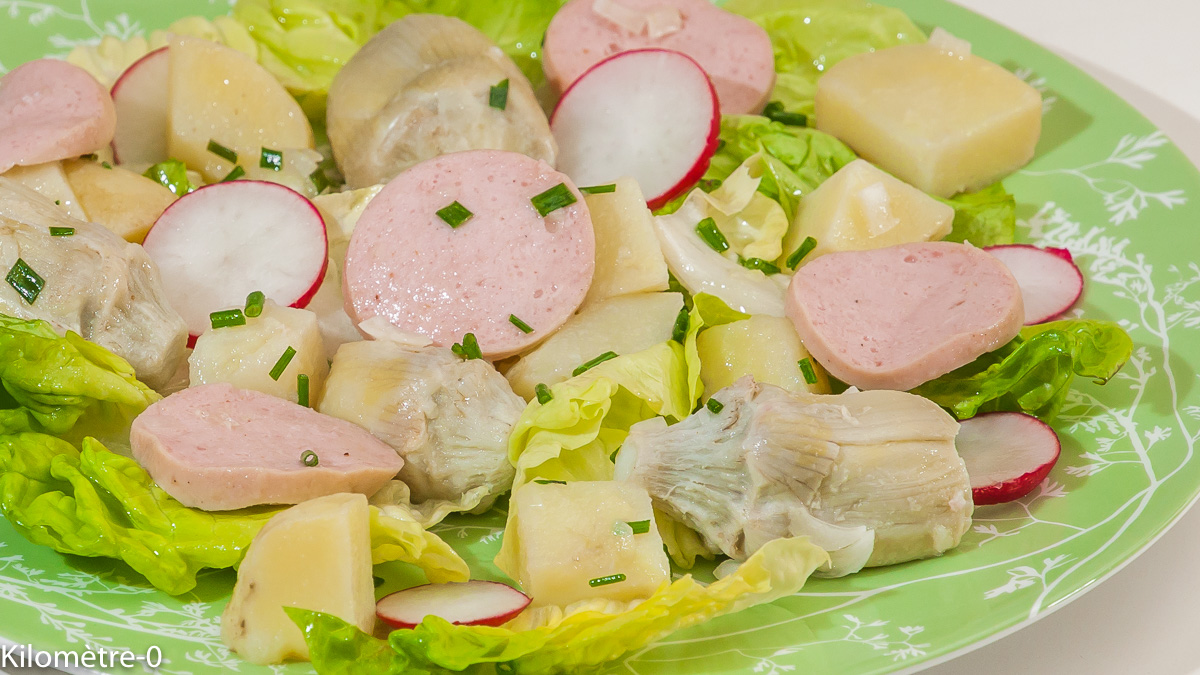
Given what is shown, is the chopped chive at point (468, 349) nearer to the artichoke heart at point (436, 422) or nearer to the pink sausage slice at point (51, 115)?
the artichoke heart at point (436, 422)

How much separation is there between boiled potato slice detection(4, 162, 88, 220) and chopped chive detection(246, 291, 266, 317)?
2.49 ft

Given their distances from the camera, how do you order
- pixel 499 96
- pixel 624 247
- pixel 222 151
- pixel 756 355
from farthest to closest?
pixel 222 151 → pixel 499 96 → pixel 624 247 → pixel 756 355

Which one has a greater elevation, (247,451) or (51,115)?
(51,115)

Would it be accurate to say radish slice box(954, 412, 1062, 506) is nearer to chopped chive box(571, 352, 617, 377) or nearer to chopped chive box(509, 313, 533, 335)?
chopped chive box(571, 352, 617, 377)

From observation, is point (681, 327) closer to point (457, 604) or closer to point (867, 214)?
point (867, 214)

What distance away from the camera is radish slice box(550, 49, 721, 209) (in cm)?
375

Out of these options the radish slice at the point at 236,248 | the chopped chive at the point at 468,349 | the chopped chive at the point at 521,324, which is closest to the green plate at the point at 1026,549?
the chopped chive at the point at 468,349

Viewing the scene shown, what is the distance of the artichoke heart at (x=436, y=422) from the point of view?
8.79ft

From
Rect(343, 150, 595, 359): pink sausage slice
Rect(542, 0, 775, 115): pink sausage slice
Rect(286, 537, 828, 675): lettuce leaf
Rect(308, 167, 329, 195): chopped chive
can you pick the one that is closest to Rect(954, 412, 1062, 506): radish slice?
Rect(286, 537, 828, 675): lettuce leaf

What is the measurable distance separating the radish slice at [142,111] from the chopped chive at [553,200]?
1581 mm

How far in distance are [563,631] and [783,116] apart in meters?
2.58

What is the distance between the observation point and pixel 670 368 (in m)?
2.94

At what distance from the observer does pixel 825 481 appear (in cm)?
244

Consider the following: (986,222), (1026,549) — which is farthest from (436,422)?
(986,222)
